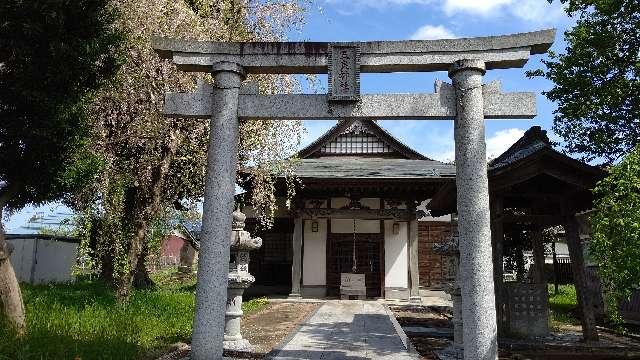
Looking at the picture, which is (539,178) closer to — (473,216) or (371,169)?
(473,216)

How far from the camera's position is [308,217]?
1645 centimetres

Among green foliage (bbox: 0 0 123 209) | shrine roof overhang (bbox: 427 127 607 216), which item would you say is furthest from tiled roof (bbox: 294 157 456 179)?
green foliage (bbox: 0 0 123 209)

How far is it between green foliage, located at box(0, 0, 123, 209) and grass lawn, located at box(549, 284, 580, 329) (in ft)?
36.6

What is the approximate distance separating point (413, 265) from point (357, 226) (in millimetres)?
2531

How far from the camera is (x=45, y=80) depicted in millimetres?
6289

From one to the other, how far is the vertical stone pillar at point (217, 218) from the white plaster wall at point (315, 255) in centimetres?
1091

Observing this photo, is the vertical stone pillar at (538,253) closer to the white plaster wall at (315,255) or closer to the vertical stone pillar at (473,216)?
the vertical stone pillar at (473,216)

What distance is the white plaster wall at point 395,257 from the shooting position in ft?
53.4

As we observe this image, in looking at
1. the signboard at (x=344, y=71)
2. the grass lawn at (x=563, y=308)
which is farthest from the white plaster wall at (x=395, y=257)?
the signboard at (x=344, y=71)

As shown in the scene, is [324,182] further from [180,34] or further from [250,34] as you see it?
[180,34]

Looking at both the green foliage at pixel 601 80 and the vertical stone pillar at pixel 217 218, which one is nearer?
the vertical stone pillar at pixel 217 218

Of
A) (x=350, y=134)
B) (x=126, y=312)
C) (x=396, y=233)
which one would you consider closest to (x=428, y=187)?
(x=396, y=233)

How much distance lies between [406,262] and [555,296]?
21.6 ft

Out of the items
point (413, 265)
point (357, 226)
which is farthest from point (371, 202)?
point (413, 265)
